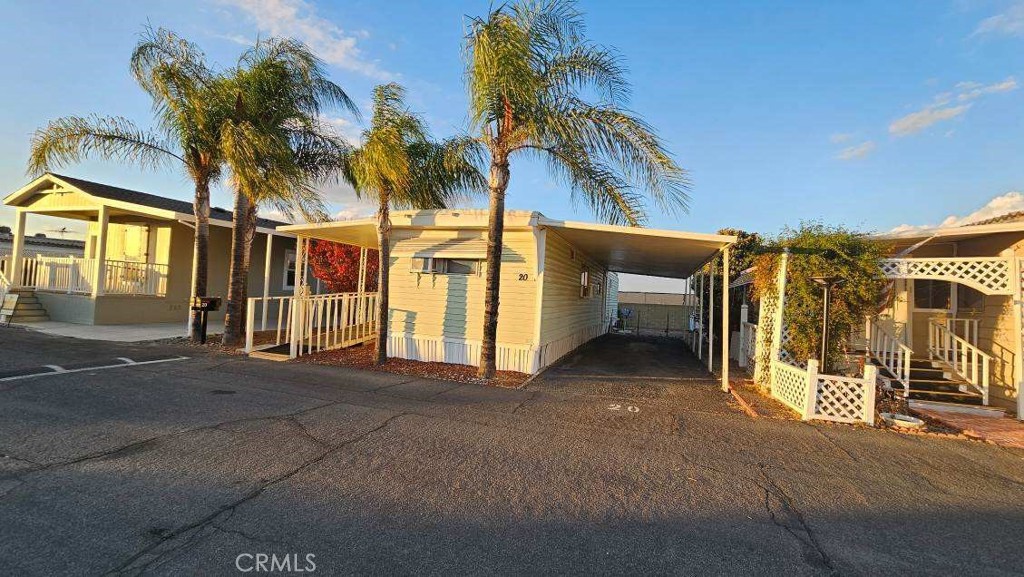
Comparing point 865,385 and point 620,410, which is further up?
point 865,385

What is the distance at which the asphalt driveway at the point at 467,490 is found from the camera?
2.70 metres

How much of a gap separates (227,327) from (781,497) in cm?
1132

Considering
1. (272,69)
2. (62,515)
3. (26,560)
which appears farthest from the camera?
(272,69)

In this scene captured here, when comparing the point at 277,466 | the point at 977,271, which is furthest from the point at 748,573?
the point at 977,271

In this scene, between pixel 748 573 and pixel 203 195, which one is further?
pixel 203 195

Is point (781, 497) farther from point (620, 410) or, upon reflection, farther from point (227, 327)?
point (227, 327)

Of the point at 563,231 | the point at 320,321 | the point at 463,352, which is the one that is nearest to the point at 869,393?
the point at 563,231

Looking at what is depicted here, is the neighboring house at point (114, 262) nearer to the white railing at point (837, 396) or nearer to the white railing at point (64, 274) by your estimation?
the white railing at point (64, 274)

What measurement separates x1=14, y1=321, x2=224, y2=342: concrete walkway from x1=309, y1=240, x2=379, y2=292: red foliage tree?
11.1ft

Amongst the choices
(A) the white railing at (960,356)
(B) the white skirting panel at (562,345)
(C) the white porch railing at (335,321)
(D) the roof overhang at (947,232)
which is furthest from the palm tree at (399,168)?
(A) the white railing at (960,356)

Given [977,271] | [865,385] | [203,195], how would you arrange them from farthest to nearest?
[203,195] < [977,271] < [865,385]

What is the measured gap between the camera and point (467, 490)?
3.54 metres

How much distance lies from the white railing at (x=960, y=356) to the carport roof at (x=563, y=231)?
4.22 meters

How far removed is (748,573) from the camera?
265 cm
